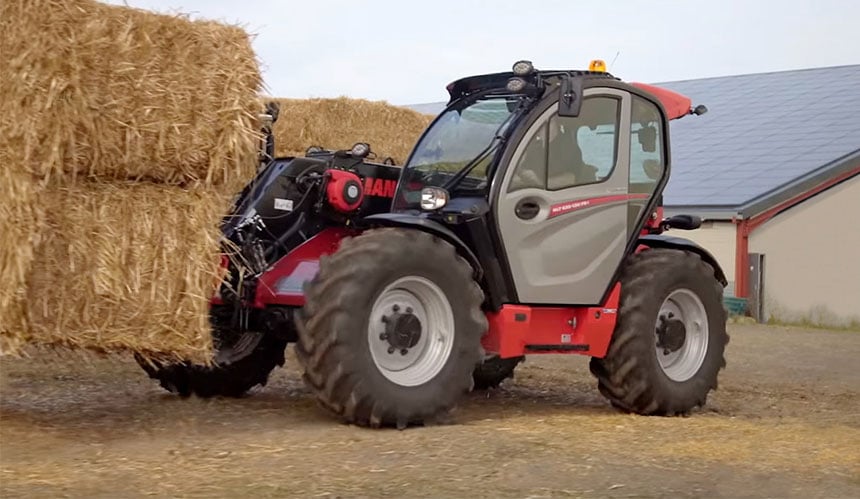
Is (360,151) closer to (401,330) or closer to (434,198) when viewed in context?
(434,198)

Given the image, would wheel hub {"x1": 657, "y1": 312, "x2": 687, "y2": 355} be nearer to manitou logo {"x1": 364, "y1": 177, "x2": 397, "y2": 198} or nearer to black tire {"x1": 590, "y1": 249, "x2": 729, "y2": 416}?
black tire {"x1": 590, "y1": 249, "x2": 729, "y2": 416}

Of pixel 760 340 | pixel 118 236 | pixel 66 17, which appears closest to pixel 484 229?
pixel 118 236

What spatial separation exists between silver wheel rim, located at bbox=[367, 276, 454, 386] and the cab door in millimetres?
705

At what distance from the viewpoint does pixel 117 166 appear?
6980mm

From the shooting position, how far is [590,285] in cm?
877

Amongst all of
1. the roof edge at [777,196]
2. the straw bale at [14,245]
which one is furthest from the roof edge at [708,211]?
the straw bale at [14,245]

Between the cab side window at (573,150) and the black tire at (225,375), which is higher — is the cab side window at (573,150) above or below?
above

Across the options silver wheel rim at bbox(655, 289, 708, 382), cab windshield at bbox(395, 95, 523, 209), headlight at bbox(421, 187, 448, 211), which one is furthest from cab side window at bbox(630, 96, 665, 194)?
headlight at bbox(421, 187, 448, 211)

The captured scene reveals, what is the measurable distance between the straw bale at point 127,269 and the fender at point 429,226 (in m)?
1.06

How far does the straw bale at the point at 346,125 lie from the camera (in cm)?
1388

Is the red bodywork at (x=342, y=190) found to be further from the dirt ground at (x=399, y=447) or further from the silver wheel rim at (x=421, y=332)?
the dirt ground at (x=399, y=447)

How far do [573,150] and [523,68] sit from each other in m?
0.66

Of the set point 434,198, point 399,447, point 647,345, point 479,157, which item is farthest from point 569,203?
point 399,447

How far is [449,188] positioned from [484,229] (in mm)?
506
